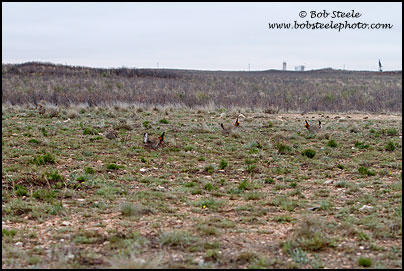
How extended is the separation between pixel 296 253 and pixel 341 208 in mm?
1959

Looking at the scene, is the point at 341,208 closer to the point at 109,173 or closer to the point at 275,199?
the point at 275,199

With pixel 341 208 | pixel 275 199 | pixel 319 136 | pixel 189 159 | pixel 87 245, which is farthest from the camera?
pixel 319 136

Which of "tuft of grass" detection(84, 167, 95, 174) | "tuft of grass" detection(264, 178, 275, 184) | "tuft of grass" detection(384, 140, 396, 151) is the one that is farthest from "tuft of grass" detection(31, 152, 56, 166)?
"tuft of grass" detection(384, 140, 396, 151)

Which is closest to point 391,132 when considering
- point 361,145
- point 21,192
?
point 361,145

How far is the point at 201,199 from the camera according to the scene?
23.0 ft

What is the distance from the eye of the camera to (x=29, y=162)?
9.12 meters

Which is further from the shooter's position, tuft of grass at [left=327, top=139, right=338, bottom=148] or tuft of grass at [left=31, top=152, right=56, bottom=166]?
tuft of grass at [left=327, top=139, right=338, bottom=148]

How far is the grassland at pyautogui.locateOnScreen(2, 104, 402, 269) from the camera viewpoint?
4785 millimetres

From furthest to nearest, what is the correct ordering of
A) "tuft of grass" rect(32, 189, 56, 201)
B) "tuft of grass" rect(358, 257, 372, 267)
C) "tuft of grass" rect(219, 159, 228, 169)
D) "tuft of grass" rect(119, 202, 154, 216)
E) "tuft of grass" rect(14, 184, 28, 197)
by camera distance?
"tuft of grass" rect(219, 159, 228, 169)
"tuft of grass" rect(14, 184, 28, 197)
"tuft of grass" rect(32, 189, 56, 201)
"tuft of grass" rect(119, 202, 154, 216)
"tuft of grass" rect(358, 257, 372, 267)

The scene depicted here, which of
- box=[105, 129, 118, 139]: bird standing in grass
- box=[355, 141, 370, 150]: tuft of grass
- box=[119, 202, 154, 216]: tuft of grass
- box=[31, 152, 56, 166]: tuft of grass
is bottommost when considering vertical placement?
box=[119, 202, 154, 216]: tuft of grass

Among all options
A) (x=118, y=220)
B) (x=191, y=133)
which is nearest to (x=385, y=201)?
(x=118, y=220)

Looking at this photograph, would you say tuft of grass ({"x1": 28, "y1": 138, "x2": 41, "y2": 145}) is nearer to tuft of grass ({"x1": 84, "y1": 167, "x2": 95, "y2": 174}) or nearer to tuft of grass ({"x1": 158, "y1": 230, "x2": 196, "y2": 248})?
tuft of grass ({"x1": 84, "y1": 167, "x2": 95, "y2": 174})

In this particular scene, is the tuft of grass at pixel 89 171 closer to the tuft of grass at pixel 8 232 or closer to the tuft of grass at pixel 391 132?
the tuft of grass at pixel 8 232

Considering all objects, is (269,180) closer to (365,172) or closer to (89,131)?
(365,172)
